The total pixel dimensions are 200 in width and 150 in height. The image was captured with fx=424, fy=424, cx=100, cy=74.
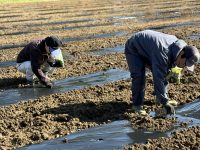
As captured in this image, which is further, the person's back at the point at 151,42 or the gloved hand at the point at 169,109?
the gloved hand at the point at 169,109

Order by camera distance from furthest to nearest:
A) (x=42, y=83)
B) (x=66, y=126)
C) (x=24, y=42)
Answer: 1. (x=24, y=42)
2. (x=42, y=83)
3. (x=66, y=126)

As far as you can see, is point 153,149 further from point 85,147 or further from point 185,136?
point 85,147

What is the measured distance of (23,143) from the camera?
5.66 meters

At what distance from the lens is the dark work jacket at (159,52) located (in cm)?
588

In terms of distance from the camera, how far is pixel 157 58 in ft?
19.4

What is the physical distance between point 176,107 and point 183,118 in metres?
0.54

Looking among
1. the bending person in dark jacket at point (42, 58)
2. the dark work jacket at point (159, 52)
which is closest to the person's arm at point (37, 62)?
the bending person in dark jacket at point (42, 58)

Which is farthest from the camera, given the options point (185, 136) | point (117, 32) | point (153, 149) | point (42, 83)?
point (117, 32)

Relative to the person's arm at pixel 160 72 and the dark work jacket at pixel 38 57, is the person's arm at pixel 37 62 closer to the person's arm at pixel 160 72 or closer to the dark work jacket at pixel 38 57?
the dark work jacket at pixel 38 57

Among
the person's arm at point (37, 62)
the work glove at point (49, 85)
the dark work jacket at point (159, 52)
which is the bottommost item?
the work glove at point (49, 85)

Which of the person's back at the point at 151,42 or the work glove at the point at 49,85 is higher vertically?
the person's back at the point at 151,42

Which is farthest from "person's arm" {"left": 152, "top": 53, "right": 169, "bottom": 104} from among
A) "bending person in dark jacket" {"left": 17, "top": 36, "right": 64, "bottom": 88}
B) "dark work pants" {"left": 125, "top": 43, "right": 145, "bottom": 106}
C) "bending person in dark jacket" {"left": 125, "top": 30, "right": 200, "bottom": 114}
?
"bending person in dark jacket" {"left": 17, "top": 36, "right": 64, "bottom": 88}

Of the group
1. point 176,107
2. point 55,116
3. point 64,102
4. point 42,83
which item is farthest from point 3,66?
point 176,107

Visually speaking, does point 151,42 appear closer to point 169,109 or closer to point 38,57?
point 169,109
